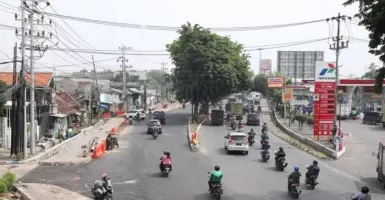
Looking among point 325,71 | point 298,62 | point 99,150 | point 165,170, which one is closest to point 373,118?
point 325,71

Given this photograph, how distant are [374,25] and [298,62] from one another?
87.5 meters

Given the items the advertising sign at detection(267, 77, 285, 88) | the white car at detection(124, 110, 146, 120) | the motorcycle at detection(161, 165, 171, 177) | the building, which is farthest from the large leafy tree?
the building

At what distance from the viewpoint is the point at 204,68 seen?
57438 millimetres

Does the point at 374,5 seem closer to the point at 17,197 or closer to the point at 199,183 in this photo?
the point at 199,183

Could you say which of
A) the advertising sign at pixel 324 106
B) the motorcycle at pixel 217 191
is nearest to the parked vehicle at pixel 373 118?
the advertising sign at pixel 324 106

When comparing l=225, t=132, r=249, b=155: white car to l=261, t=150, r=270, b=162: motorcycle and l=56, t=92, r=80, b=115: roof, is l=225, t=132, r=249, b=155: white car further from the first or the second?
l=56, t=92, r=80, b=115: roof

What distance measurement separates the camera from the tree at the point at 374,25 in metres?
14.7

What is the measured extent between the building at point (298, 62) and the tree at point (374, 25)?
273ft

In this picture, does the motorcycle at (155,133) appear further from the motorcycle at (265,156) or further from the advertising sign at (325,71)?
the motorcycle at (265,156)

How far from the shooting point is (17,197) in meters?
17.2

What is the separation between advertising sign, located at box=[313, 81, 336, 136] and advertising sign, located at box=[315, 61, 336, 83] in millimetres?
366

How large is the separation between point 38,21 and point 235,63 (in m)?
37.8

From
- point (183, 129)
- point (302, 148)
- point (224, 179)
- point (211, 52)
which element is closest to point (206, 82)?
point (211, 52)

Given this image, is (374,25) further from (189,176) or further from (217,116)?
(217,116)
